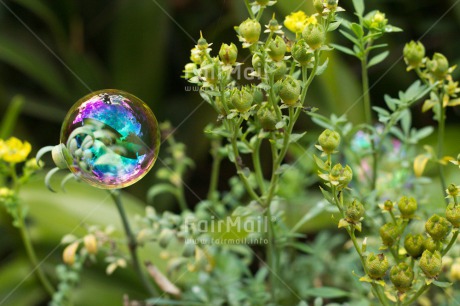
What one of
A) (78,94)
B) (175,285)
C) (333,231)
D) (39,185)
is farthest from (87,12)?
(175,285)

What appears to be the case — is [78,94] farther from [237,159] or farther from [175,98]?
[237,159]

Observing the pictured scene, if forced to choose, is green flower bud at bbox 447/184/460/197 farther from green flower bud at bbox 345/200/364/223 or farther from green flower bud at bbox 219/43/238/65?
green flower bud at bbox 219/43/238/65

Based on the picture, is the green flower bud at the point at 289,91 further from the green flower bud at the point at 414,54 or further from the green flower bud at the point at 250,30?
the green flower bud at the point at 414,54

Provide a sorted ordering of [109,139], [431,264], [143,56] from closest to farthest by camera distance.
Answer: [431,264], [109,139], [143,56]

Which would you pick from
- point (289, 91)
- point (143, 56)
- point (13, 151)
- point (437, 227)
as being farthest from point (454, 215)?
point (143, 56)

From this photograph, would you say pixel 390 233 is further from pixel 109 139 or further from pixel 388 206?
pixel 109 139
